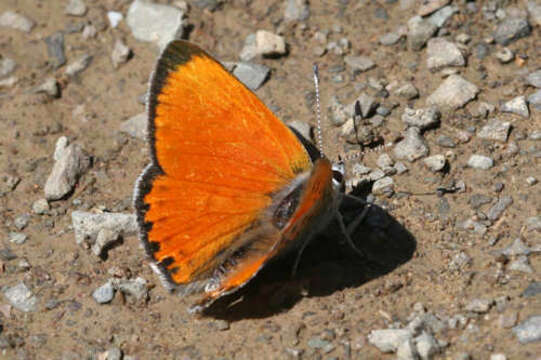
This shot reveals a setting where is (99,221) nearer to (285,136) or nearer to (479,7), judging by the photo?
(285,136)

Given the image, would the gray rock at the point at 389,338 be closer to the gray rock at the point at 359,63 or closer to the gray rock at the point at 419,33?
the gray rock at the point at 359,63

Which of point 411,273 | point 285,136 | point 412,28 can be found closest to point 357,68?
point 412,28

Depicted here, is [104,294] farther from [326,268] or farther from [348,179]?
[348,179]

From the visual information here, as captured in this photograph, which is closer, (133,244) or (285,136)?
(285,136)

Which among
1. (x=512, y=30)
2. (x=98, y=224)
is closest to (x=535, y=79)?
(x=512, y=30)

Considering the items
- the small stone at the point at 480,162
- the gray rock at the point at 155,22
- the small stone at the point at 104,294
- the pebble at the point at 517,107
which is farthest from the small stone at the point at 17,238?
the pebble at the point at 517,107

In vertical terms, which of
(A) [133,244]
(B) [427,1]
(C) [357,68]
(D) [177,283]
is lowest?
Answer: (A) [133,244]

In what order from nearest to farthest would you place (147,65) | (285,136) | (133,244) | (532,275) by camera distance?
1. (532,275)
2. (285,136)
3. (133,244)
4. (147,65)
